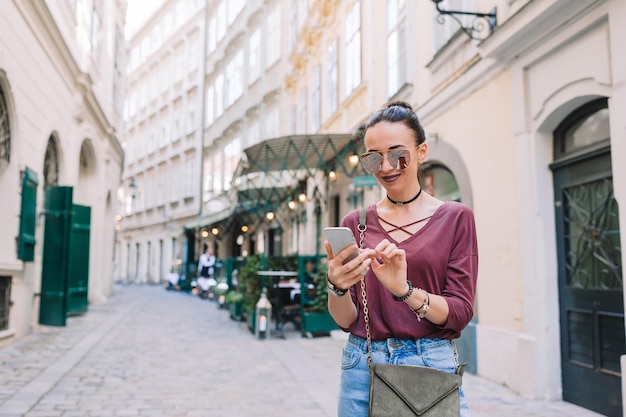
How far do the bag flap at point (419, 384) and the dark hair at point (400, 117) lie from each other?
70 cm

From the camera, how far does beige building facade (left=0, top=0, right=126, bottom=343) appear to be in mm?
9258

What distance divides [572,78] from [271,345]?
6.33 meters

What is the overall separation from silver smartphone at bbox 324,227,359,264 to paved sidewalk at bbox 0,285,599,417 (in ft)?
14.0

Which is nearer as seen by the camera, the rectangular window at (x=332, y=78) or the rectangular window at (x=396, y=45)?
the rectangular window at (x=396, y=45)

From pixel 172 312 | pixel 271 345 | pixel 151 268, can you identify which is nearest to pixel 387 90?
pixel 271 345

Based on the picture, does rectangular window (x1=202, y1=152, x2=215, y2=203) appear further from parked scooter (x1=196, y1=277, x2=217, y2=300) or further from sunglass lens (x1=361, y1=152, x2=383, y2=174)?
sunglass lens (x1=361, y1=152, x2=383, y2=174)

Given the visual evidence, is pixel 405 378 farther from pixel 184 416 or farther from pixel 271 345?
pixel 271 345

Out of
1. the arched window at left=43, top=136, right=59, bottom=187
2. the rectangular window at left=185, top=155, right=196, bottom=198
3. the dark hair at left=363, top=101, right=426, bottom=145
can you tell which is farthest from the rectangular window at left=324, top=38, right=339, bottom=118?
the rectangular window at left=185, top=155, right=196, bottom=198

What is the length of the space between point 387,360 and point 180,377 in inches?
231

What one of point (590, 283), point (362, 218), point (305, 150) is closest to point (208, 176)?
point (305, 150)

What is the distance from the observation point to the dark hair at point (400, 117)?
6.20 ft

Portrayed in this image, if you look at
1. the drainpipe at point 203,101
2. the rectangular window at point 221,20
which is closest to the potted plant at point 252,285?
the drainpipe at point 203,101

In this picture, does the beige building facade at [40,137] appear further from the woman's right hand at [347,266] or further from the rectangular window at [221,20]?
the rectangular window at [221,20]

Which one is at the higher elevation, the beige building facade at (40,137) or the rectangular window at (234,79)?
the rectangular window at (234,79)
